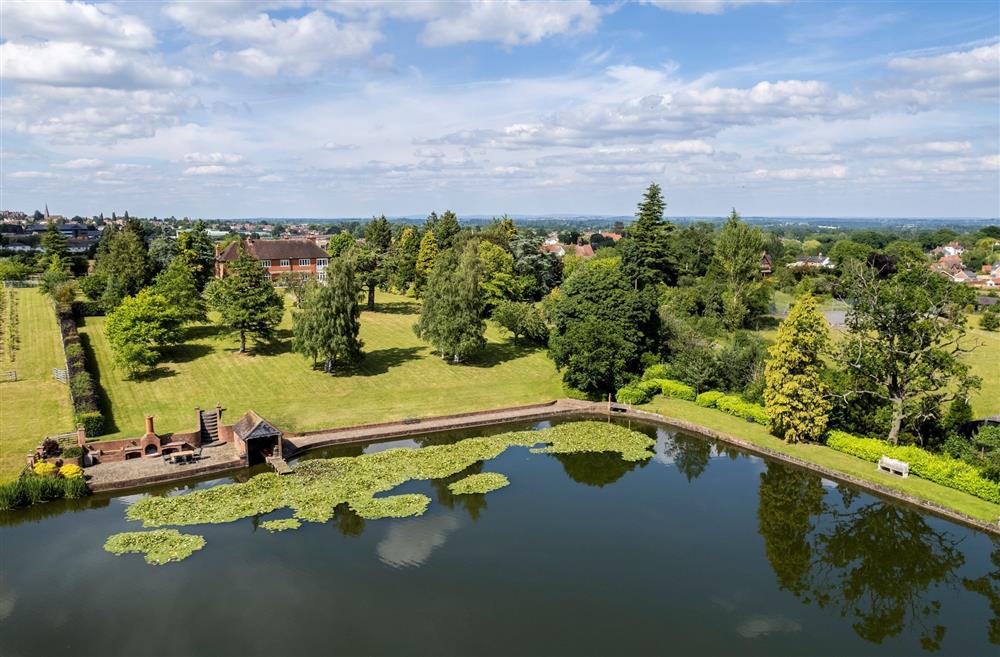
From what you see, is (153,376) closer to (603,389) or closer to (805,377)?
(603,389)

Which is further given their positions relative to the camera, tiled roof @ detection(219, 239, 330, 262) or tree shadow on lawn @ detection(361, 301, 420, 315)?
tiled roof @ detection(219, 239, 330, 262)

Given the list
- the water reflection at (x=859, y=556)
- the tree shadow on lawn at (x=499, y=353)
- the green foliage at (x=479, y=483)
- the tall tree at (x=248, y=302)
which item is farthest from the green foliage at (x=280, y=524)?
the tree shadow on lawn at (x=499, y=353)

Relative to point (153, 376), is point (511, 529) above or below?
below

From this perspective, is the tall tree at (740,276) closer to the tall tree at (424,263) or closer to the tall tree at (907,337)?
the tall tree at (907,337)

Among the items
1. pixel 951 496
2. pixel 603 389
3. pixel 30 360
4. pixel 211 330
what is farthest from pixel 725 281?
pixel 30 360

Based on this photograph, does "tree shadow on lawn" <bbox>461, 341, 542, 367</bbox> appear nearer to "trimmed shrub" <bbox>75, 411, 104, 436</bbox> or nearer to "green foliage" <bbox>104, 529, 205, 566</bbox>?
"trimmed shrub" <bbox>75, 411, 104, 436</bbox>

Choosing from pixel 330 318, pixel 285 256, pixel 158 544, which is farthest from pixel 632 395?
pixel 285 256

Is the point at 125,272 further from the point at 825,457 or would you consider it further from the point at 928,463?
the point at 928,463

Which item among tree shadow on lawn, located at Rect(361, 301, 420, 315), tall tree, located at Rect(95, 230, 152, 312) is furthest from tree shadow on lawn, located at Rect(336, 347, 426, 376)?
tall tree, located at Rect(95, 230, 152, 312)
